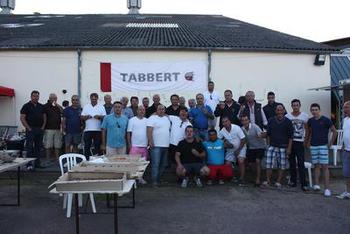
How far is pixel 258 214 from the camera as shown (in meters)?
7.32

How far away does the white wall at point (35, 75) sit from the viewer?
595 inches

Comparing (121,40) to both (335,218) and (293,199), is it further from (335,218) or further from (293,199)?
(335,218)

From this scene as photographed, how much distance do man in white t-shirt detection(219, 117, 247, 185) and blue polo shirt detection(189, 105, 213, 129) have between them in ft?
1.63

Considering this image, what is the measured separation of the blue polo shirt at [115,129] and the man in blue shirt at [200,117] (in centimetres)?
156

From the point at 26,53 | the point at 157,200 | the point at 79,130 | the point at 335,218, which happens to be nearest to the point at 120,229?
the point at 157,200

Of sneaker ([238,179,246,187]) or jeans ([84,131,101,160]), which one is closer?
sneaker ([238,179,246,187])

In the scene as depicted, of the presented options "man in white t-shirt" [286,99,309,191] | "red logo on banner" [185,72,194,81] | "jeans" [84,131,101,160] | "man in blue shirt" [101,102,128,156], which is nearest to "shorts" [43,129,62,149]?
"jeans" [84,131,101,160]

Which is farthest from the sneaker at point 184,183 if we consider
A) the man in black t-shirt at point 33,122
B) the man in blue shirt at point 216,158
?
the man in black t-shirt at point 33,122

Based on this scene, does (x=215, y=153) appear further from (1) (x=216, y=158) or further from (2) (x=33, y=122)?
(2) (x=33, y=122)

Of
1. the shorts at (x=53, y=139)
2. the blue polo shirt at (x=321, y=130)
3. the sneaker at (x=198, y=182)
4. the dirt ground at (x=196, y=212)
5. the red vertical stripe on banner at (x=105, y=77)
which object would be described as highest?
the red vertical stripe on banner at (x=105, y=77)

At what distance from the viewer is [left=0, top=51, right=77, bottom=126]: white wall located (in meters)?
15.1

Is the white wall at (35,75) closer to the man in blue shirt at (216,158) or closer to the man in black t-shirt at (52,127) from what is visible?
the man in black t-shirt at (52,127)

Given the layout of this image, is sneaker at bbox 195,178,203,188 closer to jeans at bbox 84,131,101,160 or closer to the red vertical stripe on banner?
jeans at bbox 84,131,101,160

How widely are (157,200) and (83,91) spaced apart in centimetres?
758
